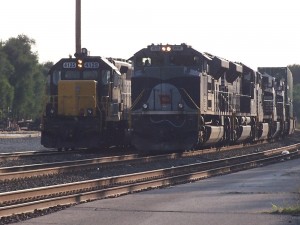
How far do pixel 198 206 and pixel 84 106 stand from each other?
14.2 metres

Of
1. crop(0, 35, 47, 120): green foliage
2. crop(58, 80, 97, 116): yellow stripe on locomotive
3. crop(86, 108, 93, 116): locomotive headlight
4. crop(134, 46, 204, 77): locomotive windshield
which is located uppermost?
crop(0, 35, 47, 120): green foliage

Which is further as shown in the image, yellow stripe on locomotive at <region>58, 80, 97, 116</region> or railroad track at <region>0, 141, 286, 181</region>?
yellow stripe on locomotive at <region>58, 80, 97, 116</region>

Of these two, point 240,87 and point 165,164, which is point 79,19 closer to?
point 240,87

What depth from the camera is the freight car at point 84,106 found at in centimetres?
2436

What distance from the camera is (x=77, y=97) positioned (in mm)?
25000

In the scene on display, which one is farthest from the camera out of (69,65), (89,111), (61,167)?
(69,65)

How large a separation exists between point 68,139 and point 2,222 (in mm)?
14815

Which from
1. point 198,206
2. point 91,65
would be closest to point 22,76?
point 91,65

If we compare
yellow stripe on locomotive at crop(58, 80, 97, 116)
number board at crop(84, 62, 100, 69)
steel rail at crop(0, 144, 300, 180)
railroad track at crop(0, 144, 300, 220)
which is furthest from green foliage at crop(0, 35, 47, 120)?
railroad track at crop(0, 144, 300, 220)

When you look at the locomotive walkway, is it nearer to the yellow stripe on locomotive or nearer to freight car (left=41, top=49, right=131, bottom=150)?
freight car (left=41, top=49, right=131, bottom=150)

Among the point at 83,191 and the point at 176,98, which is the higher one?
the point at 176,98

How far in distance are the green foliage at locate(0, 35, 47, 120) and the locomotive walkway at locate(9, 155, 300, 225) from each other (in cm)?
5767

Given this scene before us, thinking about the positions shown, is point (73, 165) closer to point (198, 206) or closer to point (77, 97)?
point (198, 206)

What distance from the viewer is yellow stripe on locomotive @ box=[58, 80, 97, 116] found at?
24938 mm
